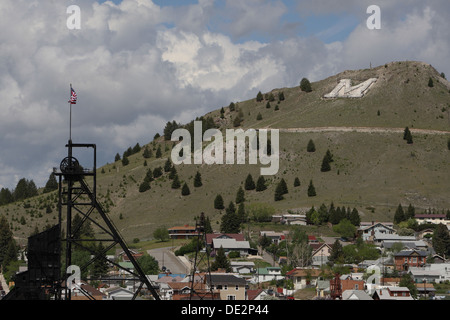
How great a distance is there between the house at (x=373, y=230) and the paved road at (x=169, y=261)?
37.0m

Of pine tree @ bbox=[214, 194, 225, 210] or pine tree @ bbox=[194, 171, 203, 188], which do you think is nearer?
pine tree @ bbox=[214, 194, 225, 210]

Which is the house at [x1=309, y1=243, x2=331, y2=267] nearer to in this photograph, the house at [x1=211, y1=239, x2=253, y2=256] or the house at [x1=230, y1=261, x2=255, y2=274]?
the house at [x1=211, y1=239, x2=253, y2=256]

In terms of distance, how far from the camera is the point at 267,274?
4269 inches

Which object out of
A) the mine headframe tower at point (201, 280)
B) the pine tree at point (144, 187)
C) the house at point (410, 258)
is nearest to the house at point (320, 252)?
the house at point (410, 258)

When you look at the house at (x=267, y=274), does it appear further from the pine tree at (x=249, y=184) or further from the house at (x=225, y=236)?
the pine tree at (x=249, y=184)

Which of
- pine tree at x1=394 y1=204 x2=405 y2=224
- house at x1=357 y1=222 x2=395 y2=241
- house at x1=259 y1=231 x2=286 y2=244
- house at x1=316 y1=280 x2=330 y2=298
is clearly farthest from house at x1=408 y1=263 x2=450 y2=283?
pine tree at x1=394 y1=204 x2=405 y2=224

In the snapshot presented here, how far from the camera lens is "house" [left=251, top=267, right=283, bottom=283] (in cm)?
10569

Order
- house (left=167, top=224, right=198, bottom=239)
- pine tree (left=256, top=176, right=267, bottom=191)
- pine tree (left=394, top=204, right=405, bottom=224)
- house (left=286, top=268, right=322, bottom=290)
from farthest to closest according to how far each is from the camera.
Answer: pine tree (left=256, top=176, right=267, bottom=191), pine tree (left=394, top=204, right=405, bottom=224), house (left=167, top=224, right=198, bottom=239), house (left=286, top=268, right=322, bottom=290)

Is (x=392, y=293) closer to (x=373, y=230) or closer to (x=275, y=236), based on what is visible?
(x=275, y=236)

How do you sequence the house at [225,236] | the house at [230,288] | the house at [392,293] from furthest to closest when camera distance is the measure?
the house at [225,236]
the house at [230,288]
the house at [392,293]

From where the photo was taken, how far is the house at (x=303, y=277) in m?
103

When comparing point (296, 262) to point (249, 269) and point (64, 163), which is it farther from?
point (64, 163)

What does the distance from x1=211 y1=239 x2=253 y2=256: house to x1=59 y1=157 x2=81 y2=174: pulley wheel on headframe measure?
296 ft

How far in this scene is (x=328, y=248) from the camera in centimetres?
12838
